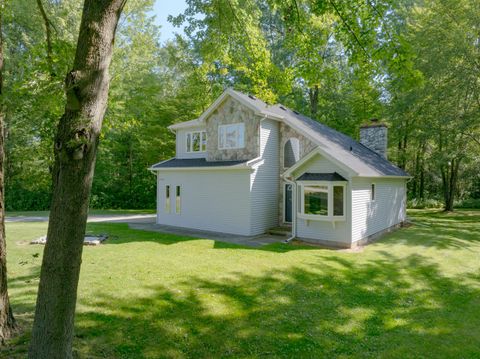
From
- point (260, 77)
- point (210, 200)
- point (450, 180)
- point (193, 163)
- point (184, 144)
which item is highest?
point (260, 77)

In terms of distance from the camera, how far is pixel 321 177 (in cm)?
1171

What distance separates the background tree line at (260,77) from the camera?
5.27 m

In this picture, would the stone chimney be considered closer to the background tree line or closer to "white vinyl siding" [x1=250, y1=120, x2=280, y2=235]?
the background tree line

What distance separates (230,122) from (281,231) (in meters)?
5.52

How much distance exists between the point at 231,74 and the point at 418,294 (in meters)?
24.0

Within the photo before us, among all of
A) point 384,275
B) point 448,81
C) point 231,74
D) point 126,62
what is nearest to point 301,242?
point 384,275

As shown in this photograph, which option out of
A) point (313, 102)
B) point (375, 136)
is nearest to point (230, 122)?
point (375, 136)

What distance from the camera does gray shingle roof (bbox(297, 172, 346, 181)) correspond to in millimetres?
11523

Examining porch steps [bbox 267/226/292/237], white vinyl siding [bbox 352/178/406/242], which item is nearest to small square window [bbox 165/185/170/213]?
porch steps [bbox 267/226/292/237]

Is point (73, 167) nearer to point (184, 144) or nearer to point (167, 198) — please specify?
point (167, 198)

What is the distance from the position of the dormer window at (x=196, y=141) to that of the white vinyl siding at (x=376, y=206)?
843 cm

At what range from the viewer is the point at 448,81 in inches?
671

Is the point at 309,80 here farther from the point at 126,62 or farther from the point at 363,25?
the point at 126,62

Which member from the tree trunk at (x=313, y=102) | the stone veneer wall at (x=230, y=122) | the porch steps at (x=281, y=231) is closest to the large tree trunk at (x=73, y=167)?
the porch steps at (x=281, y=231)
